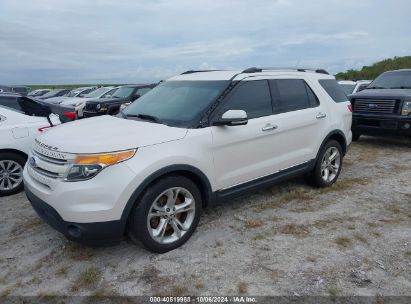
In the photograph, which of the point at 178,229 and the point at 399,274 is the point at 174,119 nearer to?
the point at 178,229

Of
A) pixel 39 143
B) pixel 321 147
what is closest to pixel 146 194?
pixel 39 143

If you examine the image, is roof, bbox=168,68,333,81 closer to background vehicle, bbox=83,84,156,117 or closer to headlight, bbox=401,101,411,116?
→ headlight, bbox=401,101,411,116

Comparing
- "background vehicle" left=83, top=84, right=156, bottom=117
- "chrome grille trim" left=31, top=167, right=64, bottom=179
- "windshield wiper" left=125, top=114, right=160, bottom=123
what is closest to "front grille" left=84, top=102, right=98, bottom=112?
"background vehicle" left=83, top=84, right=156, bottom=117

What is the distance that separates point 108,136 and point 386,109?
7126mm

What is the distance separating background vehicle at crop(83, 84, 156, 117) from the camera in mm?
12602

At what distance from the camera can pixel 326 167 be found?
5527mm

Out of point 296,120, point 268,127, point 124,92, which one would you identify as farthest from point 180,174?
point 124,92

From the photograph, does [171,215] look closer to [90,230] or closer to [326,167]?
[90,230]

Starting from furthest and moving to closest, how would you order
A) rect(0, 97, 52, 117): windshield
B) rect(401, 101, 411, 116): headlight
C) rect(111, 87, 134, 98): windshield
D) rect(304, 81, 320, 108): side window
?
rect(111, 87, 134, 98): windshield < rect(401, 101, 411, 116): headlight < rect(0, 97, 52, 117): windshield < rect(304, 81, 320, 108): side window

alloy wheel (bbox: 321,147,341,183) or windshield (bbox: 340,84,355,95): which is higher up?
windshield (bbox: 340,84,355,95)

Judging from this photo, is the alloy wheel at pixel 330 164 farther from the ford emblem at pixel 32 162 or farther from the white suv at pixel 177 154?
the ford emblem at pixel 32 162

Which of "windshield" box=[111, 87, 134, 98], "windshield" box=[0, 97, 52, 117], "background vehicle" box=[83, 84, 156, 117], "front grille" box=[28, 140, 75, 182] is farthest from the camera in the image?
"windshield" box=[111, 87, 134, 98]

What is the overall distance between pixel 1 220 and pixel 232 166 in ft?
9.83

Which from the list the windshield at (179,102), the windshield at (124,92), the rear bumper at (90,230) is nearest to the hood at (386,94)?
the windshield at (179,102)
